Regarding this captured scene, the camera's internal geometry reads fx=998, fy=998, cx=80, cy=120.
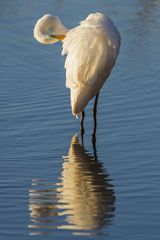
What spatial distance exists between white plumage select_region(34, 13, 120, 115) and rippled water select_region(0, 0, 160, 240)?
15.9 inches

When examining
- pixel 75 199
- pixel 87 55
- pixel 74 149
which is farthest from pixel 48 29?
pixel 75 199

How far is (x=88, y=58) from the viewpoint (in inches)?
458

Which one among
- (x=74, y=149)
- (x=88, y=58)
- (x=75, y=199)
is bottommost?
(x=74, y=149)

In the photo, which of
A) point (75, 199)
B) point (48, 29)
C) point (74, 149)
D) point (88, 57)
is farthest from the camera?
point (48, 29)

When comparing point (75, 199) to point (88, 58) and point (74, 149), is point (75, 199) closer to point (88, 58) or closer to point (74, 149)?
point (74, 149)

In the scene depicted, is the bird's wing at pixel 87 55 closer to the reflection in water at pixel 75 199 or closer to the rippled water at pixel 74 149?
the rippled water at pixel 74 149

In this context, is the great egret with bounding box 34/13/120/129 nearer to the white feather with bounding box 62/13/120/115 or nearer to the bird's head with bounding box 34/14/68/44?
the white feather with bounding box 62/13/120/115

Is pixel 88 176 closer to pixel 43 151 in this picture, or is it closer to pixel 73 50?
pixel 43 151

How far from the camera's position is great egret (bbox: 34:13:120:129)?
11.6 m

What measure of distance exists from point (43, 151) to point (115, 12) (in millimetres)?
7887

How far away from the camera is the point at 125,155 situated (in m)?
10.7

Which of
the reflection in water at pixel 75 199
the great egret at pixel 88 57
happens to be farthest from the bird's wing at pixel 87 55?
the reflection in water at pixel 75 199

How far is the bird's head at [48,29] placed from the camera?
1236 cm

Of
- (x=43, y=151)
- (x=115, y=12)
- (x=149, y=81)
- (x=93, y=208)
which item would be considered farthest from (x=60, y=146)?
(x=115, y=12)
